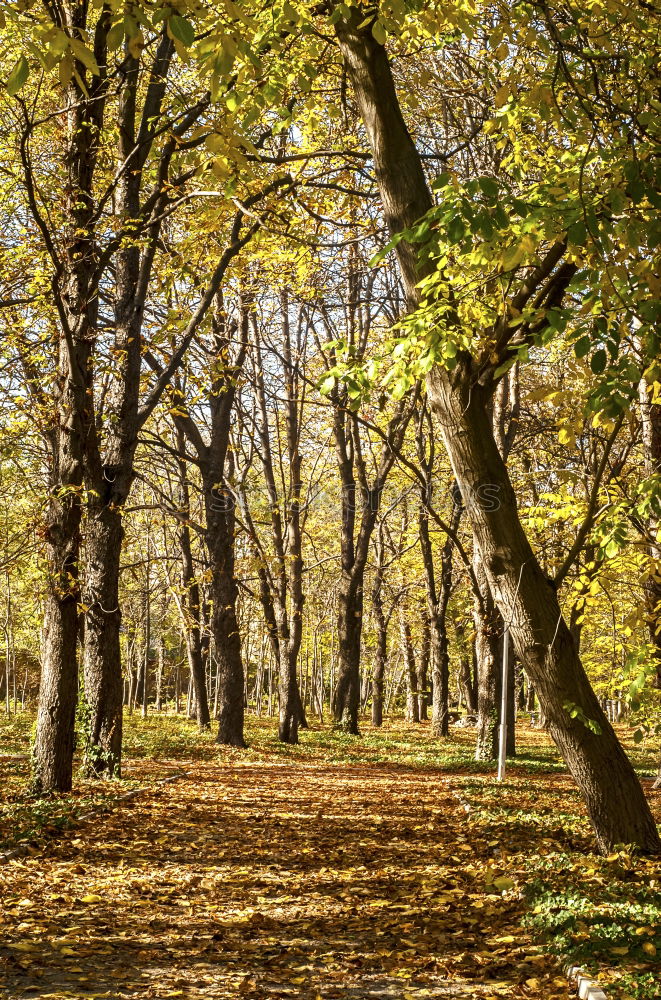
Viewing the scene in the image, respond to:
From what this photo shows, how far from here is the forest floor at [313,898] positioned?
4.45 metres

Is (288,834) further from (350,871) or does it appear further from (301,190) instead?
(301,190)

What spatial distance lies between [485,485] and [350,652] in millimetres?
17057

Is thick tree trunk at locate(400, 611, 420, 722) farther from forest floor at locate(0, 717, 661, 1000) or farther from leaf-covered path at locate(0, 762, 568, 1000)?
leaf-covered path at locate(0, 762, 568, 1000)

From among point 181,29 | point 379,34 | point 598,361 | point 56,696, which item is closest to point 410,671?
point 56,696

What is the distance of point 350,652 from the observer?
22344mm

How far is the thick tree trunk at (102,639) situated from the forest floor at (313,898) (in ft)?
2.41

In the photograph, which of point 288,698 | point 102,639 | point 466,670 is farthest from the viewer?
point 466,670

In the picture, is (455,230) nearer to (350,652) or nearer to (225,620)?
(225,620)

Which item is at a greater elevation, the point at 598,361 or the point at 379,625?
the point at 598,361

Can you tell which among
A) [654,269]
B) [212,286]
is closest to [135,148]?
[212,286]

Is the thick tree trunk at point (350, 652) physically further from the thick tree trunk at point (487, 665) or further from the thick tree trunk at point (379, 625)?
the thick tree trunk at point (487, 665)

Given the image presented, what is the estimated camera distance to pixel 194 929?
17.6 feet

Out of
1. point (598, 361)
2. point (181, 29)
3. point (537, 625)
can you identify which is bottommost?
point (537, 625)

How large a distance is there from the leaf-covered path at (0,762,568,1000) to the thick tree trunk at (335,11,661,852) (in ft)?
4.50
